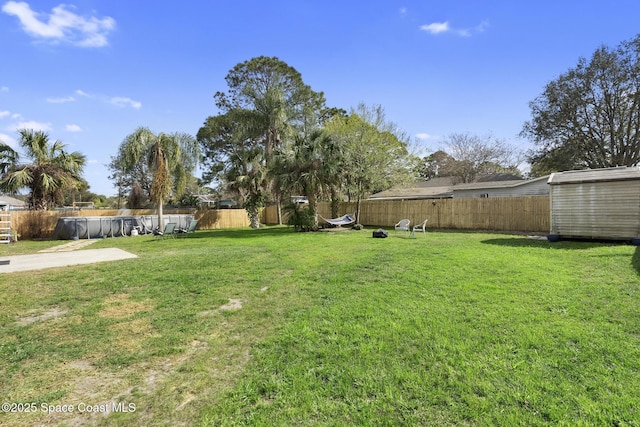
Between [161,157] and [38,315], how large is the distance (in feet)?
49.7

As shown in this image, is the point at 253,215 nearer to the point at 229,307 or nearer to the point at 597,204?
the point at 229,307

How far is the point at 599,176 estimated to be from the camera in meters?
9.70

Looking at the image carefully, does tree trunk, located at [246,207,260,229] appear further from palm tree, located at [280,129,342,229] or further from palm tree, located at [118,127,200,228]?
palm tree, located at [280,129,342,229]

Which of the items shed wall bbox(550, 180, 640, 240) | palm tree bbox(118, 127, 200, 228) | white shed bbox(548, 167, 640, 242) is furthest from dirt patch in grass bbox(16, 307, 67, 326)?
palm tree bbox(118, 127, 200, 228)

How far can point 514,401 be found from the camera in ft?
7.24

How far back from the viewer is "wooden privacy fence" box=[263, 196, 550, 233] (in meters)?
14.0

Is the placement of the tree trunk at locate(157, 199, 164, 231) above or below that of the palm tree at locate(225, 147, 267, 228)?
below

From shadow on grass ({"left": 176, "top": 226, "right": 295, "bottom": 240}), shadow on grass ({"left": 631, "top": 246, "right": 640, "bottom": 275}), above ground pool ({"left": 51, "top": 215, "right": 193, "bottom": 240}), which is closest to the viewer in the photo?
shadow on grass ({"left": 631, "top": 246, "right": 640, "bottom": 275})

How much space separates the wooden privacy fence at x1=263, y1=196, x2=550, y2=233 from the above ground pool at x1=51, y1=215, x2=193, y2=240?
1280 centimetres

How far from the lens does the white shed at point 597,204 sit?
355 inches

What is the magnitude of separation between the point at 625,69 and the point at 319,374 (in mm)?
28338

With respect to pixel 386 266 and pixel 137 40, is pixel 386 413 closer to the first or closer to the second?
pixel 386 266

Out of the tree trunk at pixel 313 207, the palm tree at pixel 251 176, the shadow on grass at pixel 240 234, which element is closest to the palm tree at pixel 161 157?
the palm tree at pixel 251 176

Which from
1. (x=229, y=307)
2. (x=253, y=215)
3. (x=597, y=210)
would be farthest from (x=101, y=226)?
(x=597, y=210)
